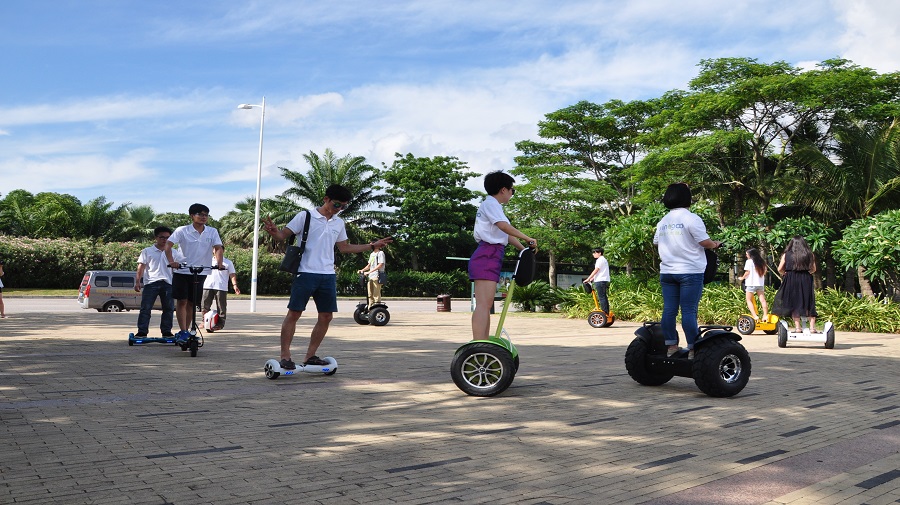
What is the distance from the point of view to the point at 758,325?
14062 millimetres

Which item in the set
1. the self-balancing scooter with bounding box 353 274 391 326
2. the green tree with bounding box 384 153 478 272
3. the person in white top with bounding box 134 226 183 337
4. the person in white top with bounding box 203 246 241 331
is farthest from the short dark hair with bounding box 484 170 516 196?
the green tree with bounding box 384 153 478 272

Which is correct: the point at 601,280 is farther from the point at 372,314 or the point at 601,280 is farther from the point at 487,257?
the point at 487,257

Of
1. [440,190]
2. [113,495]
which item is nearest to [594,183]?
[440,190]

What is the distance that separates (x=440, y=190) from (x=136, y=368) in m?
43.2

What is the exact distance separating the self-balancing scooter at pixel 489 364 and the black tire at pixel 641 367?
1259mm

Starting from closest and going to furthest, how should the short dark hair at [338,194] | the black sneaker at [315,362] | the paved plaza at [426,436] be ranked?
the paved plaza at [426,436] → the short dark hair at [338,194] → the black sneaker at [315,362]

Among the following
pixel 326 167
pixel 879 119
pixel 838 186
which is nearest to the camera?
pixel 838 186

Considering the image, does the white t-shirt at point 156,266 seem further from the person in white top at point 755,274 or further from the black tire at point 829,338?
the person in white top at point 755,274

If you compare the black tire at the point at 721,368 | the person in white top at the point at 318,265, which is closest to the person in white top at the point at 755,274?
the black tire at the point at 721,368

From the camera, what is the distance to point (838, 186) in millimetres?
20469

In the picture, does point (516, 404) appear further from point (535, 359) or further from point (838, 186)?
point (838, 186)

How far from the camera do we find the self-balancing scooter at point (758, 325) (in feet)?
46.0

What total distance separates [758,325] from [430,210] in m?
36.1

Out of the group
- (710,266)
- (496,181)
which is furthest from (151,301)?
(710,266)
